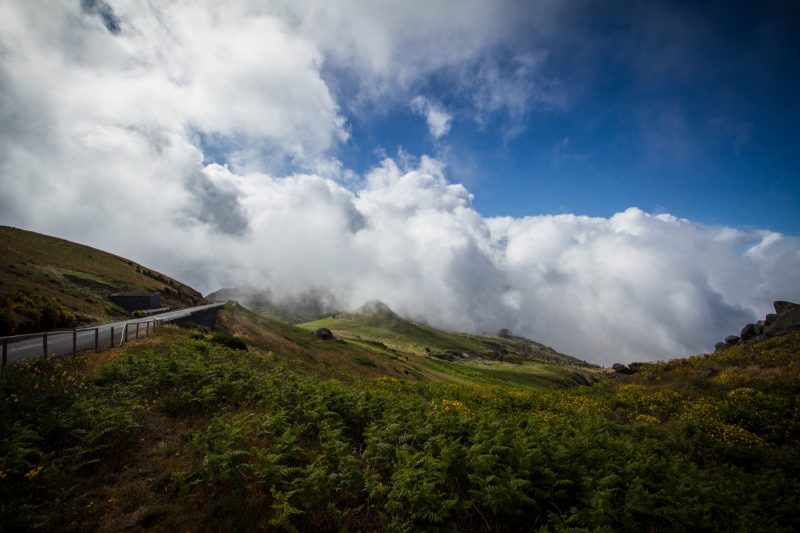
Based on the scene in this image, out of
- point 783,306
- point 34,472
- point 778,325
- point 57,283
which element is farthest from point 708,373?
point 57,283

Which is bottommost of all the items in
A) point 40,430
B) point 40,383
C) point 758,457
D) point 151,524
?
point 758,457

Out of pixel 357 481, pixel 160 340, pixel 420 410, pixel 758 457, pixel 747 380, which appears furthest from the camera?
pixel 160 340

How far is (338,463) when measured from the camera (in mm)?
9164

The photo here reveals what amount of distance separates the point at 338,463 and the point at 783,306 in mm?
48779

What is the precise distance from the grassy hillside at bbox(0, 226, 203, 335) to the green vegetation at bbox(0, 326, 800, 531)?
28512 mm

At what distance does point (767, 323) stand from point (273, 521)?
49074 mm

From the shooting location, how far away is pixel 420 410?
540 inches

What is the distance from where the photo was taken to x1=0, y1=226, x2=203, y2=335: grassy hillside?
1328 inches

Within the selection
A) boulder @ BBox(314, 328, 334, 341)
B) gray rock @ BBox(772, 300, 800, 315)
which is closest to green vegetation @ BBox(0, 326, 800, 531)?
gray rock @ BBox(772, 300, 800, 315)

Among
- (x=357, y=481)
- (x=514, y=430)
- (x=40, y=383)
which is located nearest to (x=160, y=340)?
(x=40, y=383)

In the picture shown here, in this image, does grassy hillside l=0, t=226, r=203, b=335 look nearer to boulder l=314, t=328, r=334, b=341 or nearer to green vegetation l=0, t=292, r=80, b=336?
green vegetation l=0, t=292, r=80, b=336

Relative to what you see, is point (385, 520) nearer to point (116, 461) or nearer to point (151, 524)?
point (151, 524)

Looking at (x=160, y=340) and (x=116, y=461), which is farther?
(x=160, y=340)

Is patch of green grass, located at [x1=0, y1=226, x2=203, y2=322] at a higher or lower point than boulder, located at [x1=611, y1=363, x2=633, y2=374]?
higher
